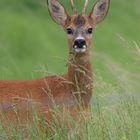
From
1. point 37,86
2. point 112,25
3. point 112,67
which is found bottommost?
Result: point 112,25

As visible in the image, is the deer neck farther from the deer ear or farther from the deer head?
the deer ear

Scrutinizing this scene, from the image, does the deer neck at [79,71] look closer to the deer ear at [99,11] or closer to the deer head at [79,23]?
the deer head at [79,23]

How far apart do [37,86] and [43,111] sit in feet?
1.96

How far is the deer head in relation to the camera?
11070mm

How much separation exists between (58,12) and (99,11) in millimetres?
481

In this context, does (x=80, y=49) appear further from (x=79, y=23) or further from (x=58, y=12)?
(x=58, y=12)

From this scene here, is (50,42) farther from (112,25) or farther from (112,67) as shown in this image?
(112,67)

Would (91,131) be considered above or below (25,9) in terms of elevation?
above

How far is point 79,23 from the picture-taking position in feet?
37.7

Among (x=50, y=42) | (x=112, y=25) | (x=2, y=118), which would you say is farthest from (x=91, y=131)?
(x=112, y=25)

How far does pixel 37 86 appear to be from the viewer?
35.1ft

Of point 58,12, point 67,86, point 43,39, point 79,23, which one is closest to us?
point 67,86

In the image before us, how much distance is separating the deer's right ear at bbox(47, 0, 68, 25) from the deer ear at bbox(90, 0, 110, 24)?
29 centimetres

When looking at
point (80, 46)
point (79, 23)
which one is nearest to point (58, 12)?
point (79, 23)
